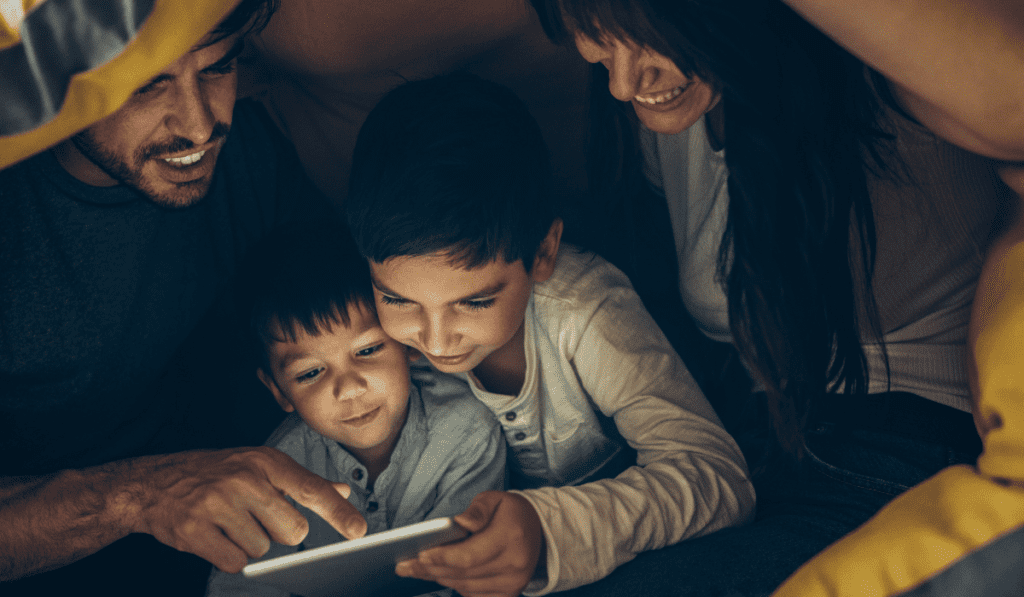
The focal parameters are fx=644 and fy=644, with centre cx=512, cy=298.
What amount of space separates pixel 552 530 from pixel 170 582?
1.80ft

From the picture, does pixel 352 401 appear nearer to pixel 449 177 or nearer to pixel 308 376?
pixel 308 376

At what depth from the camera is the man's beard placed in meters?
0.68

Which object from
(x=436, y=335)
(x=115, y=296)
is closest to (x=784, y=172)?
(x=436, y=335)

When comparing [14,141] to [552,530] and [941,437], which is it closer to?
[552,530]

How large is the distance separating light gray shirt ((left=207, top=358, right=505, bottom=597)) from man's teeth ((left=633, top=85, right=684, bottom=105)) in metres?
0.46

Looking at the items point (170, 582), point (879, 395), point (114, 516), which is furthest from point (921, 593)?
point (170, 582)

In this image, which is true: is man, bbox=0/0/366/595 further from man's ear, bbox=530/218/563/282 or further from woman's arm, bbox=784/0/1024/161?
woman's arm, bbox=784/0/1024/161

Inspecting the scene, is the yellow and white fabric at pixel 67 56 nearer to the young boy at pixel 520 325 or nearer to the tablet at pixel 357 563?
the young boy at pixel 520 325

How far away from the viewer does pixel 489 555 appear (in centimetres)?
64

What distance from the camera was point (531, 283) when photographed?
82cm

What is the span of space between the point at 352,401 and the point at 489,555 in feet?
0.89

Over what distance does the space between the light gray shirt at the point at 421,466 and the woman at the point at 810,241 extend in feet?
0.78

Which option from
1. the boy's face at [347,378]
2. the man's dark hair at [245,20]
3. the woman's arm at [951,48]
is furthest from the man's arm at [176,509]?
the woman's arm at [951,48]

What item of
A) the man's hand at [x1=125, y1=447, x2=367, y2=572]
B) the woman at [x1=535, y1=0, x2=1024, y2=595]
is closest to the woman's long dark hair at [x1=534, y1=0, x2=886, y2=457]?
the woman at [x1=535, y1=0, x2=1024, y2=595]
